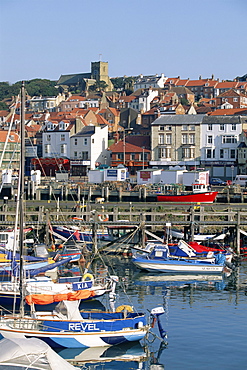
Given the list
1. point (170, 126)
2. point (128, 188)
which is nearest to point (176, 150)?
point (170, 126)

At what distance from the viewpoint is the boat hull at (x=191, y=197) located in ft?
210

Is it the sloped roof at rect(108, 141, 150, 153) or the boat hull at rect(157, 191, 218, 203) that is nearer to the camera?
the boat hull at rect(157, 191, 218, 203)

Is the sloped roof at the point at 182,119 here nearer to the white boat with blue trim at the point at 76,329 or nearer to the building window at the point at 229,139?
the building window at the point at 229,139

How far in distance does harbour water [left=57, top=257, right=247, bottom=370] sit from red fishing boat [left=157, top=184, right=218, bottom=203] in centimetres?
2471

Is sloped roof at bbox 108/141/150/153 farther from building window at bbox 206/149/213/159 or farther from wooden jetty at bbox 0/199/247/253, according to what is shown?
wooden jetty at bbox 0/199/247/253

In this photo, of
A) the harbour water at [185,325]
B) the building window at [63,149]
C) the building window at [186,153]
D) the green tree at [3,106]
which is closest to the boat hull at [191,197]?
the harbour water at [185,325]

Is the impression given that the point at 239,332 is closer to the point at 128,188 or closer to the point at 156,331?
the point at 156,331

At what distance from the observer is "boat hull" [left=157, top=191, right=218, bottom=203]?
63969 mm

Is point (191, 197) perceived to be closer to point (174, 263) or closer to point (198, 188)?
point (198, 188)

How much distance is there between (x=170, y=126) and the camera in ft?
307

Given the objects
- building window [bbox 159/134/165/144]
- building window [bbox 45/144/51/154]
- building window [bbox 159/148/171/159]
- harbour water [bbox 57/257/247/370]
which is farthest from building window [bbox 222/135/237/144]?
harbour water [bbox 57/257/247/370]

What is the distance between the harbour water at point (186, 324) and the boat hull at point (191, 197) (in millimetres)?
24672

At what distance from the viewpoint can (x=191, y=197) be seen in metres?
64.3

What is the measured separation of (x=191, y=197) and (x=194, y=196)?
1.51ft
